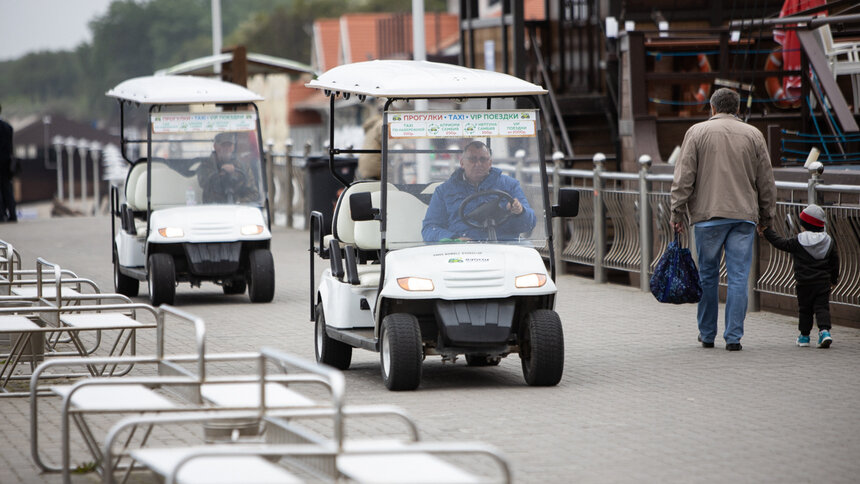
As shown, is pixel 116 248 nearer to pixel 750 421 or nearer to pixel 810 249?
pixel 810 249

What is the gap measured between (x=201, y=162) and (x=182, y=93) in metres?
0.76

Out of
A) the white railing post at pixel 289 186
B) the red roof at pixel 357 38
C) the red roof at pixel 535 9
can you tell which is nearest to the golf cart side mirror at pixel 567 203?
the white railing post at pixel 289 186

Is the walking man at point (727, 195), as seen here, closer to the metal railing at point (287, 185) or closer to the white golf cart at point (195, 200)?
the white golf cart at point (195, 200)

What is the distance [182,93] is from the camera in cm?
1483

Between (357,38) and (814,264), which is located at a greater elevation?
(357,38)

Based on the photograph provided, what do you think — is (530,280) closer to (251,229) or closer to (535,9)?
(251,229)

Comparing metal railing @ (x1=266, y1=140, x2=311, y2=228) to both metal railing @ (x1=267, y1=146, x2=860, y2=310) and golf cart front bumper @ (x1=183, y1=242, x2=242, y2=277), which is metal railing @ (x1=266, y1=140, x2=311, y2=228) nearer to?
metal railing @ (x1=267, y1=146, x2=860, y2=310)

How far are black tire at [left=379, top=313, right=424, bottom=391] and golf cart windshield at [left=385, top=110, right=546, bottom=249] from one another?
0.68 meters

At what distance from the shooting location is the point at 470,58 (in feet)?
78.8

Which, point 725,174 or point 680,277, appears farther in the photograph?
point 680,277

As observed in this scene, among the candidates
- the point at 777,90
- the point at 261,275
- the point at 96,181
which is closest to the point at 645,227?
the point at 261,275

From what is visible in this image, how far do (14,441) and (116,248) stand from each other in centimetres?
795

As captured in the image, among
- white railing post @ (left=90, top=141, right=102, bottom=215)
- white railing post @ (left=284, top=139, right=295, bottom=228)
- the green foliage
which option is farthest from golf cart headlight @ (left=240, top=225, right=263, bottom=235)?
the green foliage

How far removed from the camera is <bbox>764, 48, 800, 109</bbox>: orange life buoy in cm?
1809
